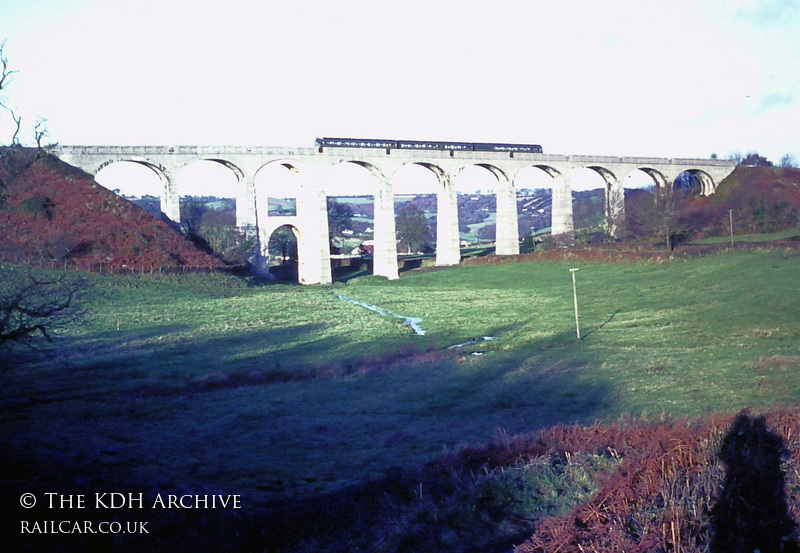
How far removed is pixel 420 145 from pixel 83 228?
3246 centimetres

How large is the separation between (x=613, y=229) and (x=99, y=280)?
49668 millimetres

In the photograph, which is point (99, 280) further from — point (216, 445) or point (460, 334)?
point (216, 445)

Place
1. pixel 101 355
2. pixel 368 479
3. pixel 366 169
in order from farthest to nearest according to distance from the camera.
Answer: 1. pixel 366 169
2. pixel 101 355
3. pixel 368 479

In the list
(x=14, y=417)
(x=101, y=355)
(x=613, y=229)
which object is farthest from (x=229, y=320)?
(x=613, y=229)

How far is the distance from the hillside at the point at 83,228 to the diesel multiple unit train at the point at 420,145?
1770cm

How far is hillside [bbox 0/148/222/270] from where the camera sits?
4591cm

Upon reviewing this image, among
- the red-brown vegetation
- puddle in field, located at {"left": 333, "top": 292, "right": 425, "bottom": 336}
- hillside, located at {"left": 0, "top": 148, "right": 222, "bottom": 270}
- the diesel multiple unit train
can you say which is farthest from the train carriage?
the red-brown vegetation

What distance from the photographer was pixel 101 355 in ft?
79.7

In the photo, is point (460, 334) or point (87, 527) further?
point (460, 334)

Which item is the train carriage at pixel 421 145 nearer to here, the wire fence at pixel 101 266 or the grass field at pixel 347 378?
the wire fence at pixel 101 266

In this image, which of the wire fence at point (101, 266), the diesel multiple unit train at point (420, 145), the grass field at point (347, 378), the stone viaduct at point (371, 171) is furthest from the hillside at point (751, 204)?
the wire fence at point (101, 266)

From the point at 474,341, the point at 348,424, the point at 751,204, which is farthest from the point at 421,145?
the point at 348,424

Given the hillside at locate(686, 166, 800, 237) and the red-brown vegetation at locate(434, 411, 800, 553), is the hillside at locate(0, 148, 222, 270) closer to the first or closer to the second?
the red-brown vegetation at locate(434, 411, 800, 553)

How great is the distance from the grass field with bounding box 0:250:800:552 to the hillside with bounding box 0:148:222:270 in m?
8.29
